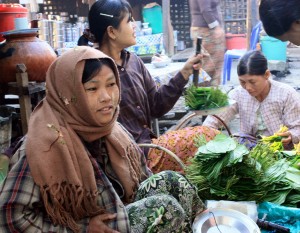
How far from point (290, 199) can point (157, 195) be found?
106 centimetres

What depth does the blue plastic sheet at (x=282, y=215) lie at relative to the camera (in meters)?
2.44

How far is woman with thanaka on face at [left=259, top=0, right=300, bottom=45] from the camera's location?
1.80m

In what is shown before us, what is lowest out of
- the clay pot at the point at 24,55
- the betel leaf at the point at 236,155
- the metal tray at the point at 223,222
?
the metal tray at the point at 223,222

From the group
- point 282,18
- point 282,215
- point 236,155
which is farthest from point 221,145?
point 282,18

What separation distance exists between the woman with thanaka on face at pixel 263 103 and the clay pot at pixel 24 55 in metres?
1.62

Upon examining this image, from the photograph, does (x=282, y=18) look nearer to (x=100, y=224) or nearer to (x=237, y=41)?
(x=100, y=224)

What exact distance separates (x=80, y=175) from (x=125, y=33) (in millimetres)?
1580

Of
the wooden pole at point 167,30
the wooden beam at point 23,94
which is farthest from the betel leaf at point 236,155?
the wooden pole at point 167,30

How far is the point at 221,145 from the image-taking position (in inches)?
105

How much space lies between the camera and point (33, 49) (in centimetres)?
389

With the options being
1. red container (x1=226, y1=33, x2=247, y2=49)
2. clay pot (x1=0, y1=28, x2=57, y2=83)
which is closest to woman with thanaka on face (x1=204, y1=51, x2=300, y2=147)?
clay pot (x1=0, y1=28, x2=57, y2=83)

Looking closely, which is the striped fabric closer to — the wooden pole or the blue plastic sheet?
the blue plastic sheet

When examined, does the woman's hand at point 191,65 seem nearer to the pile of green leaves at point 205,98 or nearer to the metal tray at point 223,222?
the pile of green leaves at point 205,98

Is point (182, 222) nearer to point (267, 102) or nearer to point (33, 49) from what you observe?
point (267, 102)
